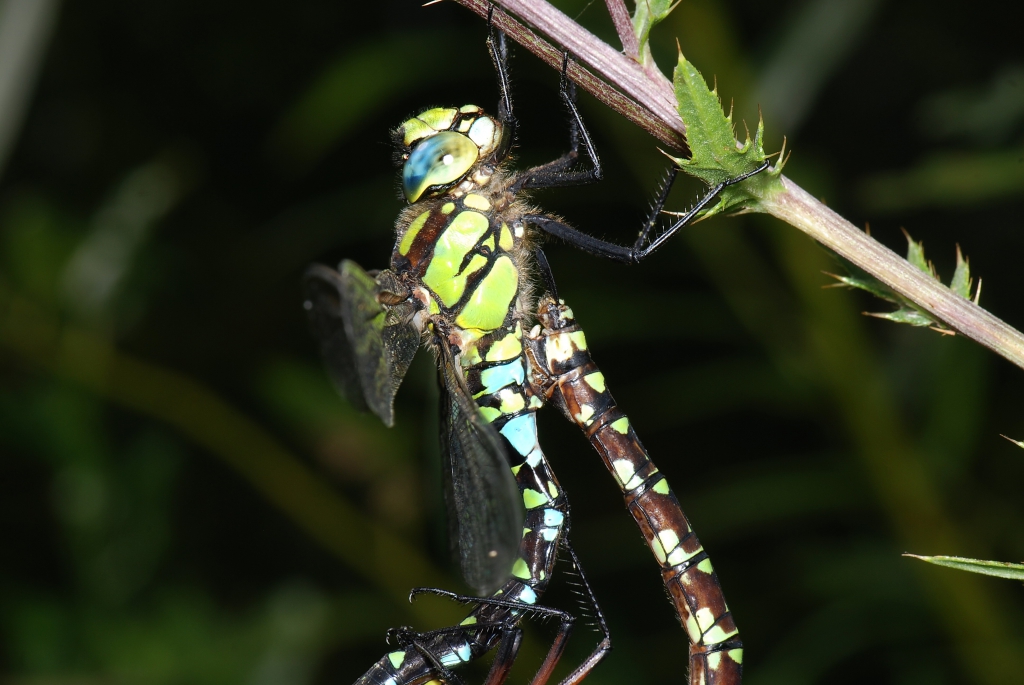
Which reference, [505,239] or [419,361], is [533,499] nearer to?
[505,239]

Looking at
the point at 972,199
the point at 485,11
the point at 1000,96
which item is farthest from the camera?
the point at 972,199

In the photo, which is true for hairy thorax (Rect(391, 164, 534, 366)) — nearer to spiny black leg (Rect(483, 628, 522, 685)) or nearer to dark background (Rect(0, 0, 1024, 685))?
spiny black leg (Rect(483, 628, 522, 685))

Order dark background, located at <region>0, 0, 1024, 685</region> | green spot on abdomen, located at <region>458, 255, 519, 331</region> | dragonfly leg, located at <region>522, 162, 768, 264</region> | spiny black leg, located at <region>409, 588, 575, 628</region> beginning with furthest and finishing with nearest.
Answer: dark background, located at <region>0, 0, 1024, 685</region>, green spot on abdomen, located at <region>458, 255, 519, 331</region>, spiny black leg, located at <region>409, 588, 575, 628</region>, dragonfly leg, located at <region>522, 162, 768, 264</region>

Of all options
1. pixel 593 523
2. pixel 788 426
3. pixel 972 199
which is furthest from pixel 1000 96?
pixel 593 523

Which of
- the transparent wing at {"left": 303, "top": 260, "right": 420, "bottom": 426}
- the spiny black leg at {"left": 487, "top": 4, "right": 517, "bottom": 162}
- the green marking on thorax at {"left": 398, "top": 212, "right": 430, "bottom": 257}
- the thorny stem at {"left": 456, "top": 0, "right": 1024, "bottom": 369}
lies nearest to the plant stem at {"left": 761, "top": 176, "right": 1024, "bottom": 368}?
the thorny stem at {"left": 456, "top": 0, "right": 1024, "bottom": 369}

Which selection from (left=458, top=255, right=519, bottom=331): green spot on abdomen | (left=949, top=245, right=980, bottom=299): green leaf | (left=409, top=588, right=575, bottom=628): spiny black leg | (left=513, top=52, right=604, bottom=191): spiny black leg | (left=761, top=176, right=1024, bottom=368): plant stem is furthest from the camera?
(left=458, top=255, right=519, bottom=331): green spot on abdomen

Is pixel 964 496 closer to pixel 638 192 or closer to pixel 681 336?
pixel 681 336

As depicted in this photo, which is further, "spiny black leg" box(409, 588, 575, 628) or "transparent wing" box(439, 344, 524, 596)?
"spiny black leg" box(409, 588, 575, 628)

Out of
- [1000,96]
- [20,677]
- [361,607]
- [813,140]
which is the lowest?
[361,607]
